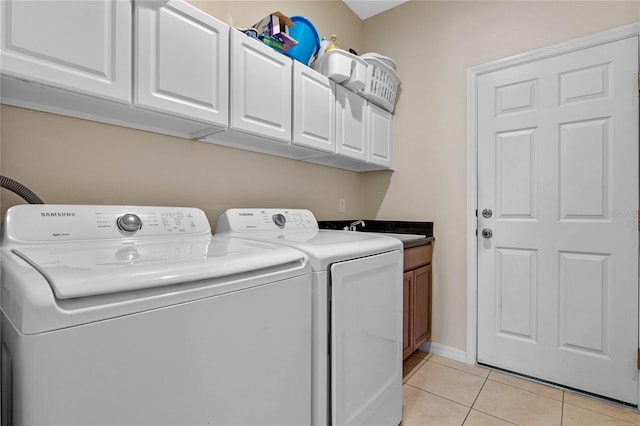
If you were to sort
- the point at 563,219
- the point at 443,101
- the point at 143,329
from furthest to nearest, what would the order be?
the point at 443,101, the point at 563,219, the point at 143,329

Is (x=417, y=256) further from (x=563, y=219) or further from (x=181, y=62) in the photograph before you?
(x=181, y=62)

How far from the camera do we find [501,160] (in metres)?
2.18

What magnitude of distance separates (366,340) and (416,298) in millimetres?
1037

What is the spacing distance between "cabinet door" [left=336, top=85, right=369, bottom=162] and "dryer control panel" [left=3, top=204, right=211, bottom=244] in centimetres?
109

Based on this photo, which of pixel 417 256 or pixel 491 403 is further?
pixel 417 256

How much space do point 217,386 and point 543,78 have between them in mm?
2480

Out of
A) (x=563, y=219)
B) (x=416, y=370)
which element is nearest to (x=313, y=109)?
(x=563, y=219)

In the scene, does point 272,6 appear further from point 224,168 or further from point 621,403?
point 621,403

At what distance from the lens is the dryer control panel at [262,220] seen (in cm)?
157

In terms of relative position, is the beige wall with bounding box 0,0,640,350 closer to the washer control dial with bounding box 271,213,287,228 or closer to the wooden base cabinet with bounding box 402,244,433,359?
the wooden base cabinet with bounding box 402,244,433,359

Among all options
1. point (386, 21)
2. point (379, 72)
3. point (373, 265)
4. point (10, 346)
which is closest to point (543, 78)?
point (379, 72)

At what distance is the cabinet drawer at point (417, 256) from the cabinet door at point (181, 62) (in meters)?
1.38

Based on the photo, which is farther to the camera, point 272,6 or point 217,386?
point 272,6

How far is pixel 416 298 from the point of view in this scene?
7.25 ft
